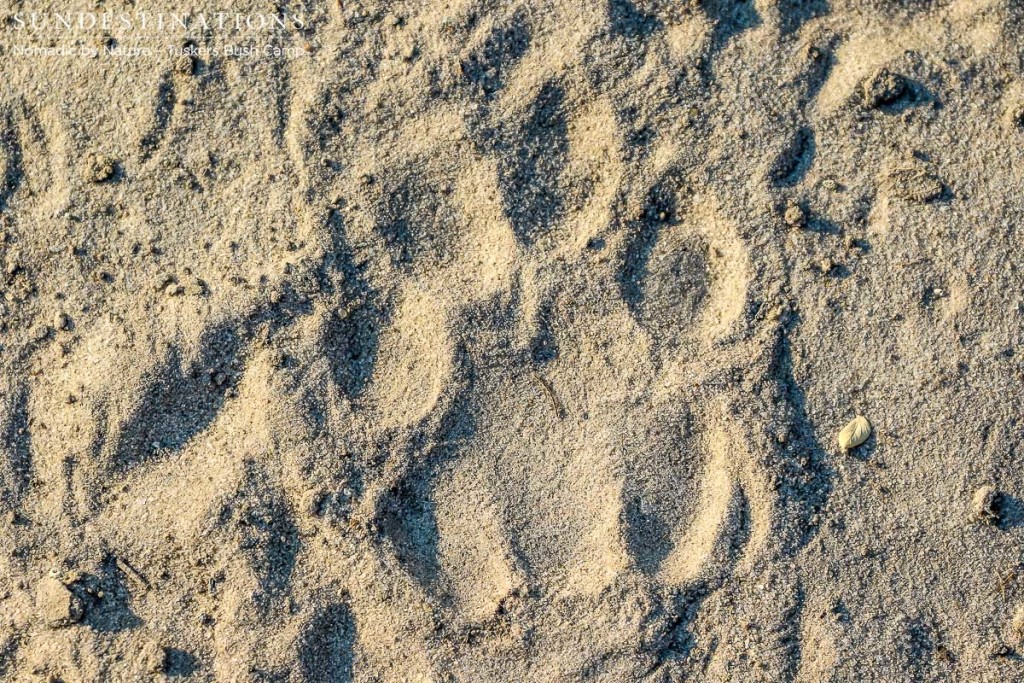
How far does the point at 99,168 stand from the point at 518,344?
30.7 inches

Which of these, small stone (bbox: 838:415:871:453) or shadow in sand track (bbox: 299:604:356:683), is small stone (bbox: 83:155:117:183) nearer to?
shadow in sand track (bbox: 299:604:356:683)

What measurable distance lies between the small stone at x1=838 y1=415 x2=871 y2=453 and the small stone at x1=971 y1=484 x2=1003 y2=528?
212mm

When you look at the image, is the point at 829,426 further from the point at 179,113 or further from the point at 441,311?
the point at 179,113

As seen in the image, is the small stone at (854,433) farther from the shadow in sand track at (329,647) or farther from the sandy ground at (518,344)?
the shadow in sand track at (329,647)

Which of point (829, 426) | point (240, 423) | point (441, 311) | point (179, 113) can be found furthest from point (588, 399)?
point (179, 113)

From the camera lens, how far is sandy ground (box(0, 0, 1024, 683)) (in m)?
1.39

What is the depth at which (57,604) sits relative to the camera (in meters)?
1.44

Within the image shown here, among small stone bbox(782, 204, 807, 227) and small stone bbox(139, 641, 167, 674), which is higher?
small stone bbox(782, 204, 807, 227)

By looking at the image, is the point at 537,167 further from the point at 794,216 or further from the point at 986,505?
the point at 986,505

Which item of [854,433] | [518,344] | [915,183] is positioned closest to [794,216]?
[915,183]

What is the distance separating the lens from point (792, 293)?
139 cm

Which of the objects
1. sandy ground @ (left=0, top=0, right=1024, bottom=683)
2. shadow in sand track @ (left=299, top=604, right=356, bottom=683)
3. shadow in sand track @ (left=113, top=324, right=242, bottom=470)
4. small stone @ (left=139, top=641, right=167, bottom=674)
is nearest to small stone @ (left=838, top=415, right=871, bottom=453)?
sandy ground @ (left=0, top=0, right=1024, bottom=683)

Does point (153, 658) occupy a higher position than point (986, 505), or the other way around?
point (153, 658)

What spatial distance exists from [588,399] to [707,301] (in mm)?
260
